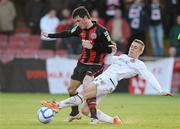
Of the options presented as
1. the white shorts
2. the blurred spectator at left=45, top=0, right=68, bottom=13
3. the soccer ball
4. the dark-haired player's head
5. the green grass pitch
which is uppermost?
the dark-haired player's head

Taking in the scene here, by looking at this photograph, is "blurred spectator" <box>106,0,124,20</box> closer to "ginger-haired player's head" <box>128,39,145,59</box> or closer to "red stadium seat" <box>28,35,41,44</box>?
"red stadium seat" <box>28,35,41,44</box>

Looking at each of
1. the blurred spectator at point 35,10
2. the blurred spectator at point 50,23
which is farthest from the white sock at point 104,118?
the blurred spectator at point 35,10

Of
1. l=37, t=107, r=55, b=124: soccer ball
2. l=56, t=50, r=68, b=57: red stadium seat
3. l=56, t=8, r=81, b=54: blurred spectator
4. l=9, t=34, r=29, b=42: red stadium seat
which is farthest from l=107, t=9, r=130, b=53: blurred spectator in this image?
l=37, t=107, r=55, b=124: soccer ball

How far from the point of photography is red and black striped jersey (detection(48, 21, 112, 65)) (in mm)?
13766

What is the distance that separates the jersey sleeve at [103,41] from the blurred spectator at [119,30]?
1148cm

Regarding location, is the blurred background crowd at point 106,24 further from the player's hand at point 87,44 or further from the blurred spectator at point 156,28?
the player's hand at point 87,44

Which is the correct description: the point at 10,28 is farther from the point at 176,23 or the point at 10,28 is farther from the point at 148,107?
the point at 148,107

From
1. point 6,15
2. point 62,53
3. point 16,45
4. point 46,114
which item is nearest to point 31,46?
point 16,45

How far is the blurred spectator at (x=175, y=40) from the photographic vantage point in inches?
990

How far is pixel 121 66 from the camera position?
1356cm

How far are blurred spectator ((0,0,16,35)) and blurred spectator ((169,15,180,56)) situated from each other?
249 inches

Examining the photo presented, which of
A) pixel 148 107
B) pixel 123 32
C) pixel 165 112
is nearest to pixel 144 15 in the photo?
pixel 123 32

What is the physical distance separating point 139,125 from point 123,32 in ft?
42.1

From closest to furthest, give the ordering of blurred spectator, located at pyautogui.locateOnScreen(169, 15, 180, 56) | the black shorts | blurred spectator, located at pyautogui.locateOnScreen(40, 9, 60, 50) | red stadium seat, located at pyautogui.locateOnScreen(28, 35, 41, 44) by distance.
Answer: the black shorts < blurred spectator, located at pyautogui.locateOnScreen(169, 15, 180, 56) < blurred spectator, located at pyautogui.locateOnScreen(40, 9, 60, 50) < red stadium seat, located at pyautogui.locateOnScreen(28, 35, 41, 44)
